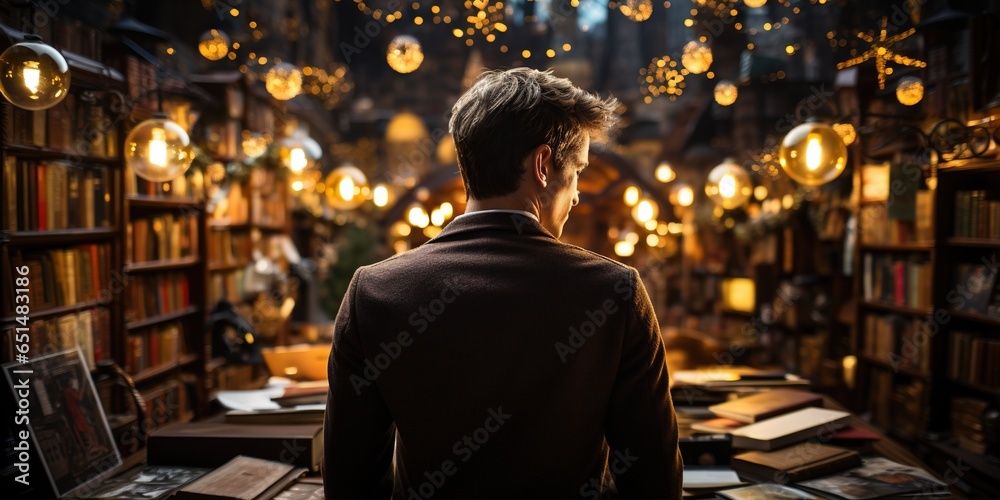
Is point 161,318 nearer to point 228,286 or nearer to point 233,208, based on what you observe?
point 228,286

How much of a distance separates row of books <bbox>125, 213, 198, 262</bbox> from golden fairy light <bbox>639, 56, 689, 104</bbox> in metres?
3.65

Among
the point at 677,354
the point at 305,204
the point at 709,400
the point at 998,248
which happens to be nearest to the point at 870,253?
the point at 998,248

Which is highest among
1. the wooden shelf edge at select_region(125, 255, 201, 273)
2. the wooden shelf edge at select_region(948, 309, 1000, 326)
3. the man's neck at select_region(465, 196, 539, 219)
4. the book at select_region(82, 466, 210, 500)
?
the man's neck at select_region(465, 196, 539, 219)

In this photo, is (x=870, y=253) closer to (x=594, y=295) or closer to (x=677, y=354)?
(x=677, y=354)

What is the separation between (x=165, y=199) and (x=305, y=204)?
4.19 metres

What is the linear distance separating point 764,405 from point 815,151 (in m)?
1.12

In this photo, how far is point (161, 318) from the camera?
5.20 m

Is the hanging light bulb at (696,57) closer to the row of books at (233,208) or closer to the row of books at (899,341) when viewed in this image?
the row of books at (899,341)

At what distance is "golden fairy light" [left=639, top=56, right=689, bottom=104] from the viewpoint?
16.8 ft

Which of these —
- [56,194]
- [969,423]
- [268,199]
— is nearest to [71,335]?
[56,194]

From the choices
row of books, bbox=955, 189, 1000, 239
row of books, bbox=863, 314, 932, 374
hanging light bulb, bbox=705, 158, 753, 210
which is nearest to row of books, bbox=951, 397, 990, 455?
row of books, bbox=863, 314, 932, 374

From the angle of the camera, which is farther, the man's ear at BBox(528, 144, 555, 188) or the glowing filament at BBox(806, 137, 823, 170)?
the glowing filament at BBox(806, 137, 823, 170)

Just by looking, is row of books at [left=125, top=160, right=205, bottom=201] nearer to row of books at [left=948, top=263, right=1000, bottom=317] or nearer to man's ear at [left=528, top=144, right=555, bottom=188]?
man's ear at [left=528, top=144, right=555, bottom=188]

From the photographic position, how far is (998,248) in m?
4.36
